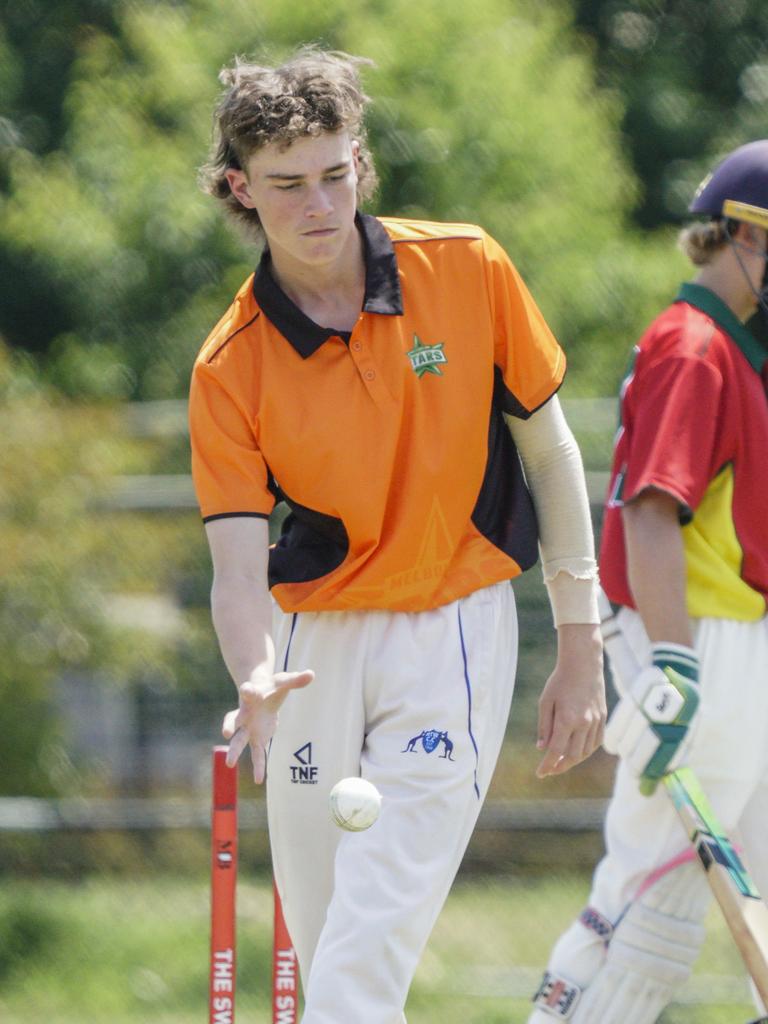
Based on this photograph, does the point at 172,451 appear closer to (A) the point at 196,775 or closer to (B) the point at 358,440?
(A) the point at 196,775

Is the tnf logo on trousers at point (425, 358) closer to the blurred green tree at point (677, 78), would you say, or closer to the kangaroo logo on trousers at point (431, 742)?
the kangaroo logo on trousers at point (431, 742)

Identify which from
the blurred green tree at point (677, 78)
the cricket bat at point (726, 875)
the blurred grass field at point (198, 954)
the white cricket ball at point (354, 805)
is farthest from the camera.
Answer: the blurred green tree at point (677, 78)

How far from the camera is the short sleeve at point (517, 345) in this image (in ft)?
10.9

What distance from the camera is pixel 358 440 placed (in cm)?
322

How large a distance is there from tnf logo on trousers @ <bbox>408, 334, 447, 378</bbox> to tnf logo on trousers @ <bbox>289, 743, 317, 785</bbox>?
2.40 feet

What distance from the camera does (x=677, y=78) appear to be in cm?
1273

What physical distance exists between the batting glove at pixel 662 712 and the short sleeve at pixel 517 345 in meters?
0.87

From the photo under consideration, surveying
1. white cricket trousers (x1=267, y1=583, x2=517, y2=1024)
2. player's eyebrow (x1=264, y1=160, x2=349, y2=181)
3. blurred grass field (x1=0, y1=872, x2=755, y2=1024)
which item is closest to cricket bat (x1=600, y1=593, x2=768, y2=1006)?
white cricket trousers (x1=267, y1=583, x2=517, y2=1024)

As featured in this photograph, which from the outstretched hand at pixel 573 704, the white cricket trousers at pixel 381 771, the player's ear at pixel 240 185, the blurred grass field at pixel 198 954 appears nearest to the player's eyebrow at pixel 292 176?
the player's ear at pixel 240 185

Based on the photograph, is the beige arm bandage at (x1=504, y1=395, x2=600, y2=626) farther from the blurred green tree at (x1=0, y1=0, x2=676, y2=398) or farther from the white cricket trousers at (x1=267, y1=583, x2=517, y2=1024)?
the blurred green tree at (x1=0, y1=0, x2=676, y2=398)

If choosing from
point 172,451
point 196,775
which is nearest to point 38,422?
point 172,451

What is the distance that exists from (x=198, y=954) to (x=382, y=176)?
337 cm

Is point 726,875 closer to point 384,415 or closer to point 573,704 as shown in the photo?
point 573,704

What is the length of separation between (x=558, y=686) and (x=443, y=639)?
27cm
